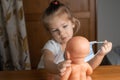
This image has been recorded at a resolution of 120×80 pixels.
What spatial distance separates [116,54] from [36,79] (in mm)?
1606

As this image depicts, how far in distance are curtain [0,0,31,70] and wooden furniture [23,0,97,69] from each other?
0.69 ft

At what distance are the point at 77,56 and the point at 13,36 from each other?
1534mm

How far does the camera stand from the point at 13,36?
209 centimetres

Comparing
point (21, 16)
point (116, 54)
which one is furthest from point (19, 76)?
point (116, 54)

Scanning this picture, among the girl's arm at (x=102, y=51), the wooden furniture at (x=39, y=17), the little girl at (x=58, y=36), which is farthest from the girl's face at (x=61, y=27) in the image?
the wooden furniture at (x=39, y=17)

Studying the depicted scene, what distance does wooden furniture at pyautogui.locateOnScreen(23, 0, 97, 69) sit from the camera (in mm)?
2250

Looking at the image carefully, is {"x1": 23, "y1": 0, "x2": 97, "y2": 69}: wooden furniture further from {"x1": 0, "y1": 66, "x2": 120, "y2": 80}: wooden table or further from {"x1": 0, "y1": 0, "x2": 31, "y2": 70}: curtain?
{"x1": 0, "y1": 66, "x2": 120, "y2": 80}: wooden table

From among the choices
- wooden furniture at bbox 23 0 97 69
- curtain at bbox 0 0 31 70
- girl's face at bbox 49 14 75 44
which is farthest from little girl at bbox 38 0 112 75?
wooden furniture at bbox 23 0 97 69

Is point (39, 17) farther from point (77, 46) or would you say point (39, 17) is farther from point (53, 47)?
point (77, 46)

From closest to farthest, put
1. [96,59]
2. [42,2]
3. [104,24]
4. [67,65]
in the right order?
[67,65] → [96,59] → [42,2] → [104,24]

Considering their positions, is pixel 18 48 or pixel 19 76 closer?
pixel 19 76

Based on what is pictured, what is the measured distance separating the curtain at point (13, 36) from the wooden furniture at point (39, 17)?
0.21 meters

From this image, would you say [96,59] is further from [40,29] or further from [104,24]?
[104,24]

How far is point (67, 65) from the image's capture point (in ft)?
1.97
